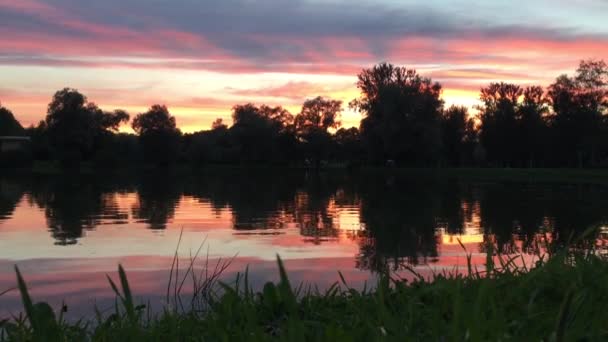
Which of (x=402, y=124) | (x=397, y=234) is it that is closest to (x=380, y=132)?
(x=402, y=124)

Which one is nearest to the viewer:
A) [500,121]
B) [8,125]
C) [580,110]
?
[580,110]

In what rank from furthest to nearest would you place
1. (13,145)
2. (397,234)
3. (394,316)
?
(13,145) → (397,234) → (394,316)

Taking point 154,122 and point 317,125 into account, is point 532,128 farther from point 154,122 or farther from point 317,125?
point 154,122

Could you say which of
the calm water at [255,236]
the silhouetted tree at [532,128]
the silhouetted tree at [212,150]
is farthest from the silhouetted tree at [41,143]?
the calm water at [255,236]

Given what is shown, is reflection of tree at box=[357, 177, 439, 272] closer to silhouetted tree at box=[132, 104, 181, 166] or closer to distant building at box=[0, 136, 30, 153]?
distant building at box=[0, 136, 30, 153]

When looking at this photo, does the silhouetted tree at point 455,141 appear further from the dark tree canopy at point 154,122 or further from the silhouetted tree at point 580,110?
the dark tree canopy at point 154,122

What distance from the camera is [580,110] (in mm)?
80375

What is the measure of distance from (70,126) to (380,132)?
4729cm

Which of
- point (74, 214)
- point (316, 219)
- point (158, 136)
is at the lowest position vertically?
point (316, 219)

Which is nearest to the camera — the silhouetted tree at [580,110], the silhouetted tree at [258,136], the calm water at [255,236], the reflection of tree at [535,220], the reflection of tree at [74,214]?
the calm water at [255,236]

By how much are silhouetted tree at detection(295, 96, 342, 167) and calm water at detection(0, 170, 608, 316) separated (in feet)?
313

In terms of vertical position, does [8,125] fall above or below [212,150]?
above

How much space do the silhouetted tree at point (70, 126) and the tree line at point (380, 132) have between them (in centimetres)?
15

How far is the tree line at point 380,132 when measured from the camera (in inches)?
3194
